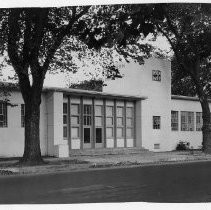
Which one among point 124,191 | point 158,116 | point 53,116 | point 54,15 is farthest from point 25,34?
point 158,116

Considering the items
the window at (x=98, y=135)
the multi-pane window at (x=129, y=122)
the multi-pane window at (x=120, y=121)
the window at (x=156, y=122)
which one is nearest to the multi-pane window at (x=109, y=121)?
the multi-pane window at (x=120, y=121)

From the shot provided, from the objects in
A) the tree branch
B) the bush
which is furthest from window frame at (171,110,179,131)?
the tree branch

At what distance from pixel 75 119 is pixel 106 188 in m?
15.0

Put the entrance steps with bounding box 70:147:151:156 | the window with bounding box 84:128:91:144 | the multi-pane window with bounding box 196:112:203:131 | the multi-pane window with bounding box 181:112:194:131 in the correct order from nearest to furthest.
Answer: the entrance steps with bounding box 70:147:151:156, the window with bounding box 84:128:91:144, the multi-pane window with bounding box 181:112:194:131, the multi-pane window with bounding box 196:112:203:131

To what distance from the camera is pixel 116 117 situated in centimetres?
2861

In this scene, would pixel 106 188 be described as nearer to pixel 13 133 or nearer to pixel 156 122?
pixel 13 133

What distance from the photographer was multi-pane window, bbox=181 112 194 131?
32.5 m

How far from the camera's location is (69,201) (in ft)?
30.8

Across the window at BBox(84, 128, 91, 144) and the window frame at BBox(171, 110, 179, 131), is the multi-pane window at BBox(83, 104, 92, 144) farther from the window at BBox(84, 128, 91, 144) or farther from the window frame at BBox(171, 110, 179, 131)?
the window frame at BBox(171, 110, 179, 131)

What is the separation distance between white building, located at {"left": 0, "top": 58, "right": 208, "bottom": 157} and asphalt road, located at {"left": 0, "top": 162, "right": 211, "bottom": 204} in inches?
354

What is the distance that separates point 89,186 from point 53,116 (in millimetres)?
12884

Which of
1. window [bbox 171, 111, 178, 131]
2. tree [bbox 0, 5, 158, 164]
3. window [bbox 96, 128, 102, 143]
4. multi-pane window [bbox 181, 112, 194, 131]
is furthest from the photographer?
multi-pane window [bbox 181, 112, 194, 131]

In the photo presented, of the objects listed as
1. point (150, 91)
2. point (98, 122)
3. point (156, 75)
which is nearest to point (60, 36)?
point (98, 122)

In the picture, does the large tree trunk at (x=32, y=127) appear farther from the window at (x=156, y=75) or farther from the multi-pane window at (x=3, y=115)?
the window at (x=156, y=75)
